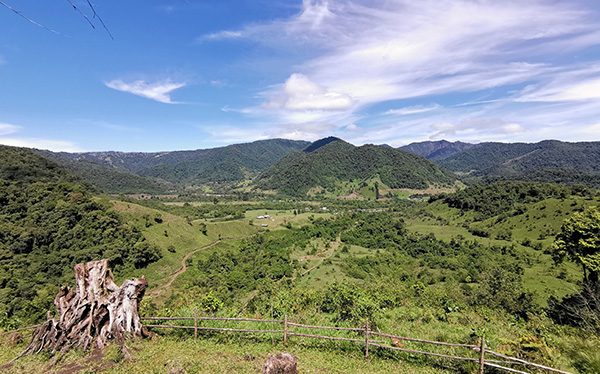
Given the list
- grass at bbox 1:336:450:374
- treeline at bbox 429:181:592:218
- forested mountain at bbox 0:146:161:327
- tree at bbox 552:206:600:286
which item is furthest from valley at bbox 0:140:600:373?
tree at bbox 552:206:600:286

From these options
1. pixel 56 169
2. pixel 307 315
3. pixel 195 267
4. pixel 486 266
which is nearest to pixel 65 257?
pixel 195 267

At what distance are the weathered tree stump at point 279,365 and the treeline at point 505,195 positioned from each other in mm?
137444

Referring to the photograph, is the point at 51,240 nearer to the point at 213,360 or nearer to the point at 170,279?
the point at 170,279

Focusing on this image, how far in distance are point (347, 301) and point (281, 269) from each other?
2253 inches


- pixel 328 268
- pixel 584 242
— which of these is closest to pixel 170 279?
pixel 328 268

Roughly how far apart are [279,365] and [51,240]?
76.2 metres

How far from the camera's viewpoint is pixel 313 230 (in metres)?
113

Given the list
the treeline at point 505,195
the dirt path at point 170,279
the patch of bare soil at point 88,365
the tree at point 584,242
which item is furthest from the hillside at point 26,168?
the treeline at point 505,195

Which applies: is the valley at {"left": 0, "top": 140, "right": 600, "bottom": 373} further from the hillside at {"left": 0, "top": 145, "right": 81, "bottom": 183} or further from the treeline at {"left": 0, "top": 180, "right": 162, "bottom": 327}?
the hillside at {"left": 0, "top": 145, "right": 81, "bottom": 183}

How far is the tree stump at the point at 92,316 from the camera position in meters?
12.1

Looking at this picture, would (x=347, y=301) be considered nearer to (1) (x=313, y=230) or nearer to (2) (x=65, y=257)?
(2) (x=65, y=257)

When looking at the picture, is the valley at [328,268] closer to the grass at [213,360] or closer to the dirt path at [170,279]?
the grass at [213,360]

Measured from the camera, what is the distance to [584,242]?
26.5 meters

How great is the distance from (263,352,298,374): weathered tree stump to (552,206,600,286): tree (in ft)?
110
